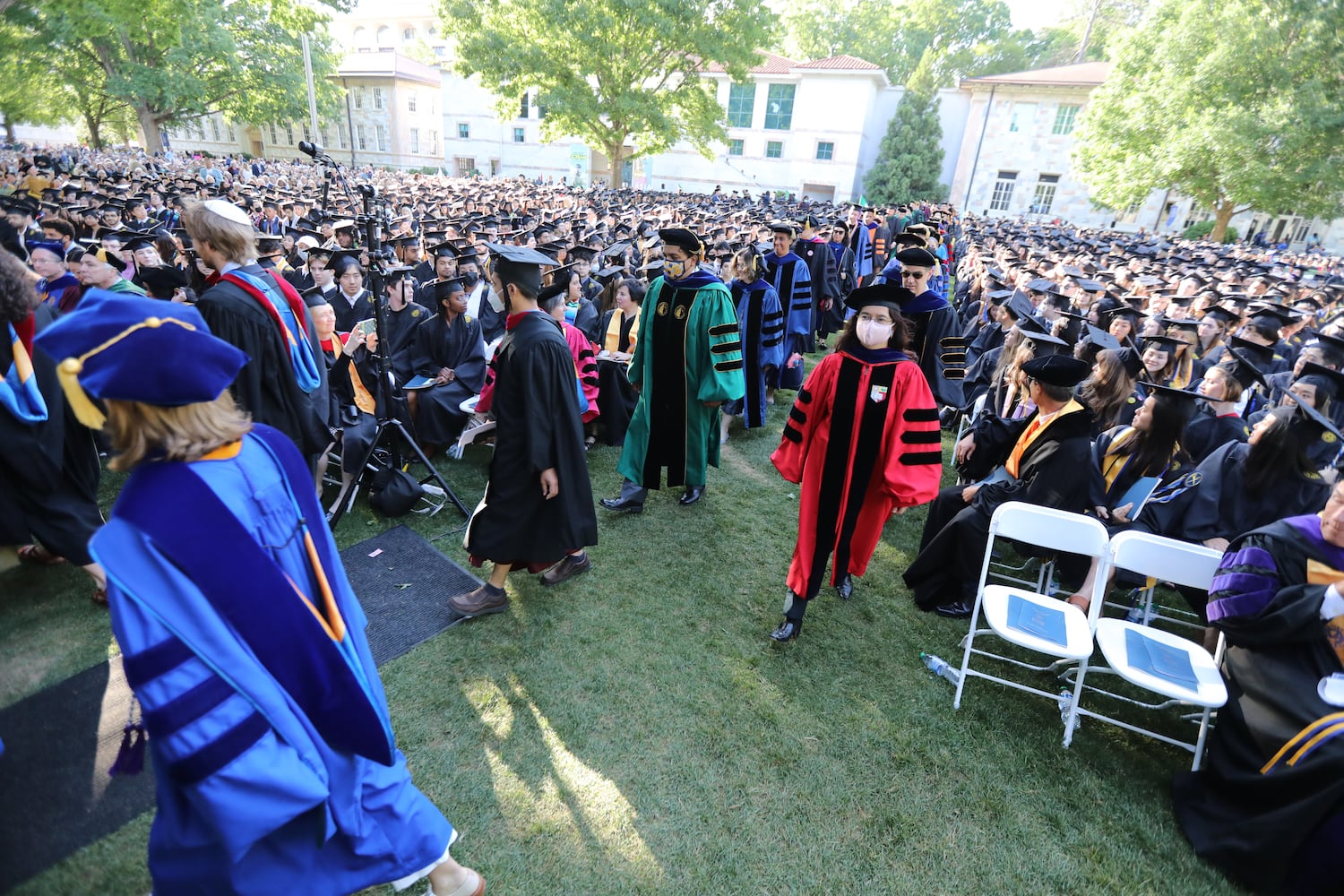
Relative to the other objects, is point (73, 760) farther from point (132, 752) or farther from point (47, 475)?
point (132, 752)

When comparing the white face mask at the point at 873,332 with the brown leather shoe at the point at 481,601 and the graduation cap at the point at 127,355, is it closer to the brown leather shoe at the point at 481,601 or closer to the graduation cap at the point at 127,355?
the brown leather shoe at the point at 481,601

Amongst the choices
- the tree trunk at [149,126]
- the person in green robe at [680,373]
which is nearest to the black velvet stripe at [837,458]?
the person in green robe at [680,373]

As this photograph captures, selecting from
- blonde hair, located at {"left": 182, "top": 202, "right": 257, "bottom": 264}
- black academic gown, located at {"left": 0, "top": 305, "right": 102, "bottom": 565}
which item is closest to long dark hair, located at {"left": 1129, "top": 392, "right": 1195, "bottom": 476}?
blonde hair, located at {"left": 182, "top": 202, "right": 257, "bottom": 264}

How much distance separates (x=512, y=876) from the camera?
2.37m

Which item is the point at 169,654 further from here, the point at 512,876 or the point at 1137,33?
the point at 1137,33

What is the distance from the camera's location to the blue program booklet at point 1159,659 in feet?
9.38

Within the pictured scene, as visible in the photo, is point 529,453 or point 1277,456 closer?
point 529,453

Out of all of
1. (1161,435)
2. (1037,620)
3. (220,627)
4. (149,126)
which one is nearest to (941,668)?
(1037,620)

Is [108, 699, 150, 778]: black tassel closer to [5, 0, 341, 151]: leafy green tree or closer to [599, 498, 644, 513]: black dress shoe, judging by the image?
[599, 498, 644, 513]: black dress shoe

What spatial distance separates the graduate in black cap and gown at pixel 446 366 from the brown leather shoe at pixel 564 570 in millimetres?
2160

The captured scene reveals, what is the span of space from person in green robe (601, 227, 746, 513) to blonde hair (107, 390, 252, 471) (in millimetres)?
3382

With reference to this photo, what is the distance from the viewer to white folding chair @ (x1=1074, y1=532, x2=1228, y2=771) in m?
2.81

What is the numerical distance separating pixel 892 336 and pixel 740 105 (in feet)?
145

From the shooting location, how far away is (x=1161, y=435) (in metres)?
3.89
